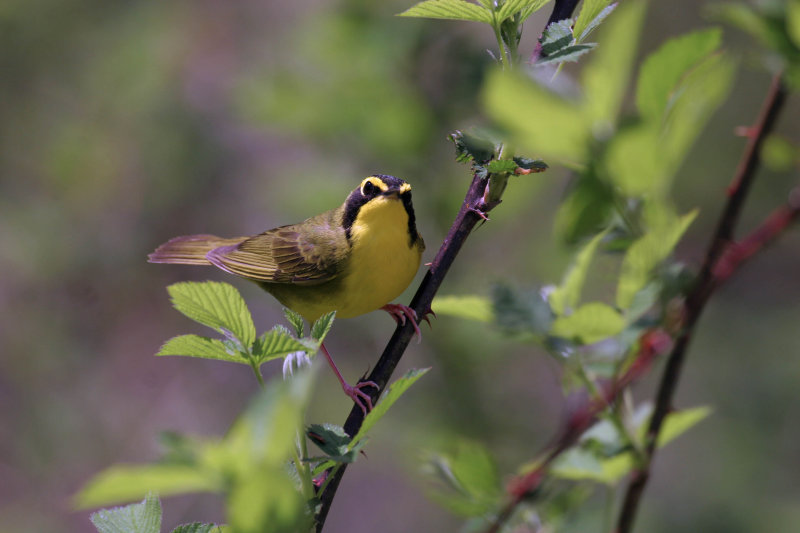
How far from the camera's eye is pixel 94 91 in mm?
6191

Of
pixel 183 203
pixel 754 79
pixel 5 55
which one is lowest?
pixel 183 203

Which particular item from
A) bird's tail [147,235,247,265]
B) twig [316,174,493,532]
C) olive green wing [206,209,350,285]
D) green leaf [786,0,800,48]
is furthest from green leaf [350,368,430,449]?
bird's tail [147,235,247,265]

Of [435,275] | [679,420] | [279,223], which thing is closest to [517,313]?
[435,275]

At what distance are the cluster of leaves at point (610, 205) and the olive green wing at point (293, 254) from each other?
146cm

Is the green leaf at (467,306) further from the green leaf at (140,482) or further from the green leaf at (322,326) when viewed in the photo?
the green leaf at (140,482)

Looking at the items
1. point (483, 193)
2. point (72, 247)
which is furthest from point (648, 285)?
point (72, 247)

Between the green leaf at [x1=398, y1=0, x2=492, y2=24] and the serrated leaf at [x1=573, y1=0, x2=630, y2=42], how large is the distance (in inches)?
5.3

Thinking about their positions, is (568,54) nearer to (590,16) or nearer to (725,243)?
(590,16)

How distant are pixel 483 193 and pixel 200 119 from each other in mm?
5564

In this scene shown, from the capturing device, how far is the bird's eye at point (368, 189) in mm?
2678

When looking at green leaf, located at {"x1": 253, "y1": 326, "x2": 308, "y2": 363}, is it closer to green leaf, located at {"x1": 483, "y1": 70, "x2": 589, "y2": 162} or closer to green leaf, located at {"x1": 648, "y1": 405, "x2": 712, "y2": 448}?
green leaf, located at {"x1": 483, "y1": 70, "x2": 589, "y2": 162}

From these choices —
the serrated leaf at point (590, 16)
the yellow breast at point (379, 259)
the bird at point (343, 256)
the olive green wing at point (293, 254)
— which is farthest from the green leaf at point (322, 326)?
the olive green wing at point (293, 254)

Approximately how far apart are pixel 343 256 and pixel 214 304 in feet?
5.77

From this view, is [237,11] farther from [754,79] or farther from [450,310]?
[450,310]
